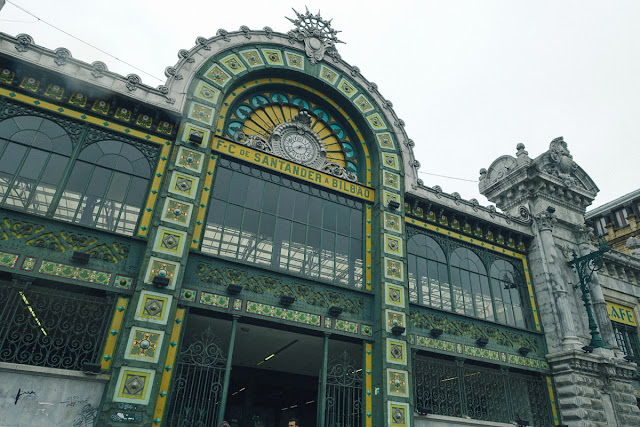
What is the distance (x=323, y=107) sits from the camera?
17547mm

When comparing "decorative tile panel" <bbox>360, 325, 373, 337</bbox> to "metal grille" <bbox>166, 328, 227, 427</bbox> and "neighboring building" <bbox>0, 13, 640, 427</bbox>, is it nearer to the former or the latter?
"neighboring building" <bbox>0, 13, 640, 427</bbox>

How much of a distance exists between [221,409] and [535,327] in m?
12.7

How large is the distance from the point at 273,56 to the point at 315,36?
94.4 inches

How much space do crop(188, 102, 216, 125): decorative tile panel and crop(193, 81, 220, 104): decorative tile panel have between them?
313 mm

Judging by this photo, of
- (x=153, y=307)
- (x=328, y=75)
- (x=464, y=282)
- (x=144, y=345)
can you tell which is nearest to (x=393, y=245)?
(x=464, y=282)

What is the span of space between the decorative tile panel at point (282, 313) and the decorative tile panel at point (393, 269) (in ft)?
9.63

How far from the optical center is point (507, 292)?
1811 cm

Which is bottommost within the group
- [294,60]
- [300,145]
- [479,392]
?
[479,392]

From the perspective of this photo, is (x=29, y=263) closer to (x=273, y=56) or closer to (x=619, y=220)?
(x=273, y=56)

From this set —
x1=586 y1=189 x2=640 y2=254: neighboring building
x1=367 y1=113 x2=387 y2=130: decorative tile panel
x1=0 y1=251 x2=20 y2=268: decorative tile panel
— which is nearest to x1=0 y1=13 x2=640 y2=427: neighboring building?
x1=0 y1=251 x2=20 y2=268: decorative tile panel

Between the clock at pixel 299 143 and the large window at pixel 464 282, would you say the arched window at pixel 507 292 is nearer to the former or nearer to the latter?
the large window at pixel 464 282

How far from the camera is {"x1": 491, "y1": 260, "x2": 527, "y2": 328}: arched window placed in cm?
1755

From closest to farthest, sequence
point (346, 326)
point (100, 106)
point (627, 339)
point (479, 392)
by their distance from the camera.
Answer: point (100, 106), point (346, 326), point (479, 392), point (627, 339)

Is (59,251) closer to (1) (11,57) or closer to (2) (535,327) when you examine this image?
(1) (11,57)
